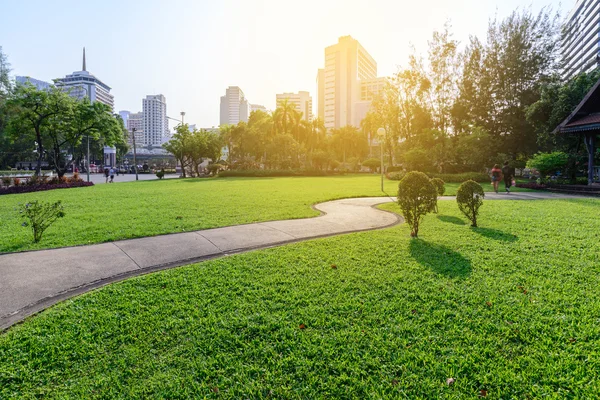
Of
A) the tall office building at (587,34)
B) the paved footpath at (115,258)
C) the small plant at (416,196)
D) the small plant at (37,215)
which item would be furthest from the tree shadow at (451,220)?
the tall office building at (587,34)

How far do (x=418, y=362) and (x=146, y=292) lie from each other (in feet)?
10.3

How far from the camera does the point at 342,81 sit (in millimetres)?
138875

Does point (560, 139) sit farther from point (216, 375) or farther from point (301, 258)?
point (216, 375)

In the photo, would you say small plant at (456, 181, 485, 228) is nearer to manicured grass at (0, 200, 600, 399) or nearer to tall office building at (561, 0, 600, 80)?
manicured grass at (0, 200, 600, 399)

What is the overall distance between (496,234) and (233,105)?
671 ft

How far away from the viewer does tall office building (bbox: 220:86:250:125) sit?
194m

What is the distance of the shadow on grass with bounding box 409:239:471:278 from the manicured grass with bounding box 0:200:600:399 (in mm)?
48

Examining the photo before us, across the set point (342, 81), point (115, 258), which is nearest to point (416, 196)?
point (115, 258)

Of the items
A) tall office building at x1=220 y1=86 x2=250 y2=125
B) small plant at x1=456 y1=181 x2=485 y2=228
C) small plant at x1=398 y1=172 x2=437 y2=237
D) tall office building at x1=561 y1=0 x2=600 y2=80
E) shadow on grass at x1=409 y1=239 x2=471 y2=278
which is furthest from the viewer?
tall office building at x1=220 y1=86 x2=250 y2=125

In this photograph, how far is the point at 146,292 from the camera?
12.5ft

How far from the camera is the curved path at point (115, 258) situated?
372 cm

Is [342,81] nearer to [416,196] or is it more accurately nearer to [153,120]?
[153,120]

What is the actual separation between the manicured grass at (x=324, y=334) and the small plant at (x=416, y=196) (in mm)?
1710

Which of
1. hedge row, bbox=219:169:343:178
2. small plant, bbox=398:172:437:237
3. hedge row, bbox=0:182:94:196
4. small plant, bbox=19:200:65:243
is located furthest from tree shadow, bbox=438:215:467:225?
hedge row, bbox=219:169:343:178
